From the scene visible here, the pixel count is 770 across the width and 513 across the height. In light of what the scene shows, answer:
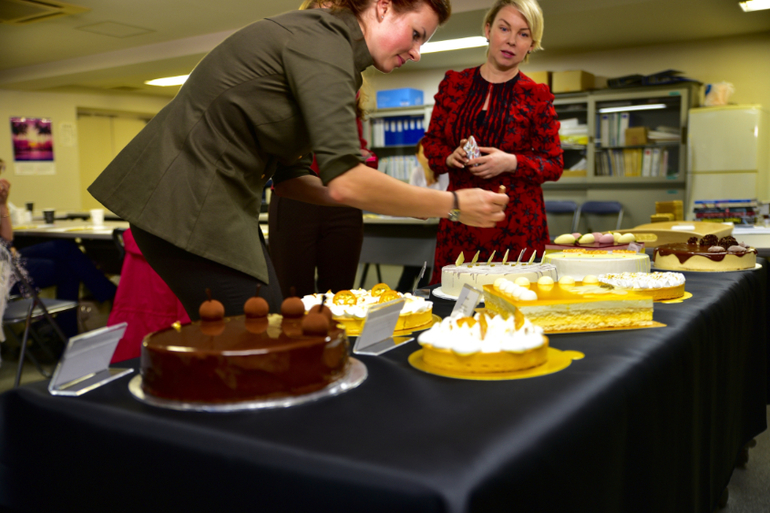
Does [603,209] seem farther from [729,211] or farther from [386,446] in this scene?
[386,446]

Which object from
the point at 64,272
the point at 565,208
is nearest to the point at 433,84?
the point at 565,208

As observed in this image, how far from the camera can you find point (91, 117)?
9703 millimetres

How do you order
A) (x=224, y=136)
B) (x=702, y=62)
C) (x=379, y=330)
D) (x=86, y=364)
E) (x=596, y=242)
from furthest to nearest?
(x=702, y=62) < (x=596, y=242) < (x=224, y=136) < (x=379, y=330) < (x=86, y=364)

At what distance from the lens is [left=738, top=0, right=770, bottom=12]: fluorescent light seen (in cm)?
479

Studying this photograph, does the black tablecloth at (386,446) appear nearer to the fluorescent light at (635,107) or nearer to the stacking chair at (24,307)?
the stacking chair at (24,307)

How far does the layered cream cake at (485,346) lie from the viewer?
779 millimetres

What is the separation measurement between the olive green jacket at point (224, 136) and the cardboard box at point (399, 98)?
6.36 meters

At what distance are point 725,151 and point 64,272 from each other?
560 cm

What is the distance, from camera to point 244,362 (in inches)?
25.5

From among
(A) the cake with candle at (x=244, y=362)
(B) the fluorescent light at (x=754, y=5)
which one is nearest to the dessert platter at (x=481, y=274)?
(A) the cake with candle at (x=244, y=362)

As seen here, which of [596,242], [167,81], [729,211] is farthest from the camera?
[167,81]

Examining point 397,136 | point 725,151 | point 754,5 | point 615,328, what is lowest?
point 615,328

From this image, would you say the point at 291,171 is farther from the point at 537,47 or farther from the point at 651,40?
the point at 651,40

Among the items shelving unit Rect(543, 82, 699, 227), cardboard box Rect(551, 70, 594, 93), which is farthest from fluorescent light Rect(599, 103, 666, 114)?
cardboard box Rect(551, 70, 594, 93)
